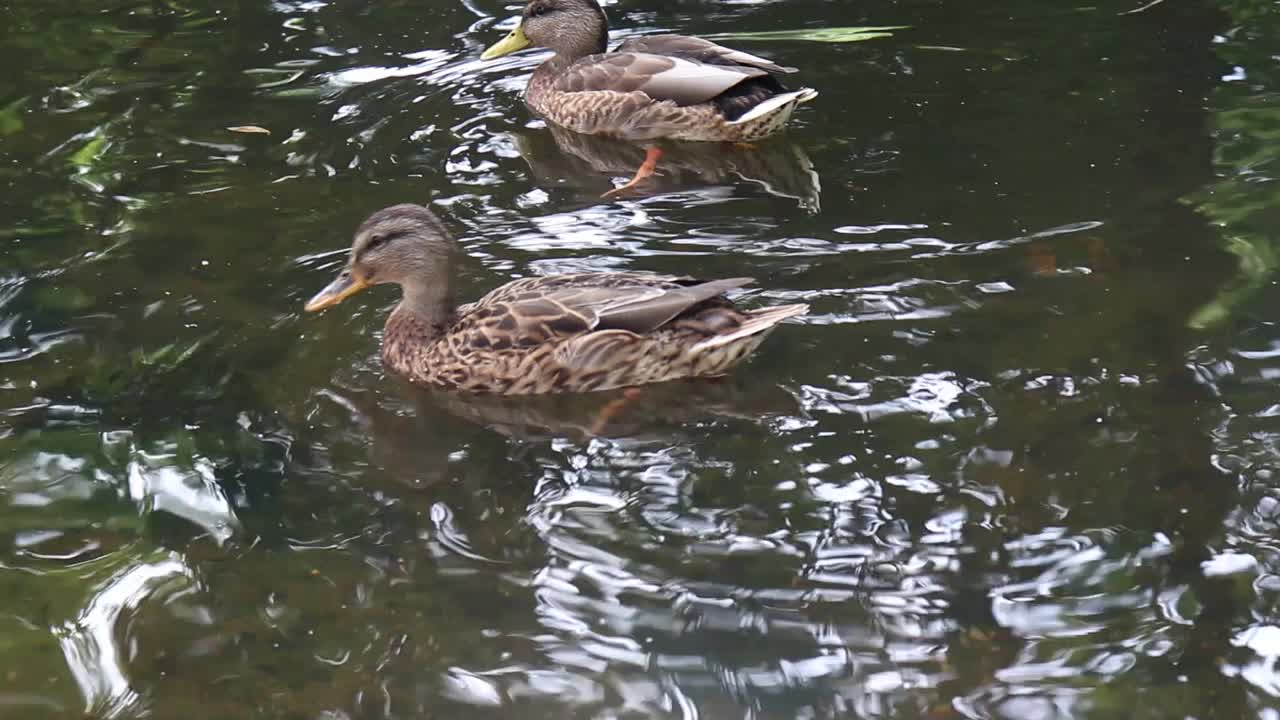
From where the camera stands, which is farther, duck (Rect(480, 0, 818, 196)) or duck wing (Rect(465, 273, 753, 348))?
duck (Rect(480, 0, 818, 196))

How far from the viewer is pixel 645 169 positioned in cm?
891

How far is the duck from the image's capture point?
9.18 meters

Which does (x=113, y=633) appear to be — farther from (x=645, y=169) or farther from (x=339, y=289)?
(x=645, y=169)

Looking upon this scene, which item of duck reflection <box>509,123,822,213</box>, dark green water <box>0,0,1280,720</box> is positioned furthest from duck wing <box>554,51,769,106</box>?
dark green water <box>0,0,1280,720</box>

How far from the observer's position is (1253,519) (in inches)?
200

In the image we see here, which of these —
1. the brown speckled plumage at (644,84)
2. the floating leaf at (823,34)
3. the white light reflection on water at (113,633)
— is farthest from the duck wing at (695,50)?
A: the white light reflection on water at (113,633)

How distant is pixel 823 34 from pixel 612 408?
14.9ft

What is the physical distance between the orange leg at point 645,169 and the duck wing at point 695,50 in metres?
0.69

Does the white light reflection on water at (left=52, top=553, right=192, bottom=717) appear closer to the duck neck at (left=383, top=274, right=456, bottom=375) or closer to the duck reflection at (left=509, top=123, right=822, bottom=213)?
the duck neck at (left=383, top=274, right=456, bottom=375)

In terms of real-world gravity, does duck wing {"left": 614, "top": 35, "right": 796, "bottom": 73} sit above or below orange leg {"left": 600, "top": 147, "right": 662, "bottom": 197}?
above

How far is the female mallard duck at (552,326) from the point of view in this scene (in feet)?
21.1

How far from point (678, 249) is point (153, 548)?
313 cm

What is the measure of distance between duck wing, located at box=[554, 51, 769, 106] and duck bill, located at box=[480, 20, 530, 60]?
0.59 m

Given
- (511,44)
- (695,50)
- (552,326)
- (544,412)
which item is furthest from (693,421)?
(511,44)
